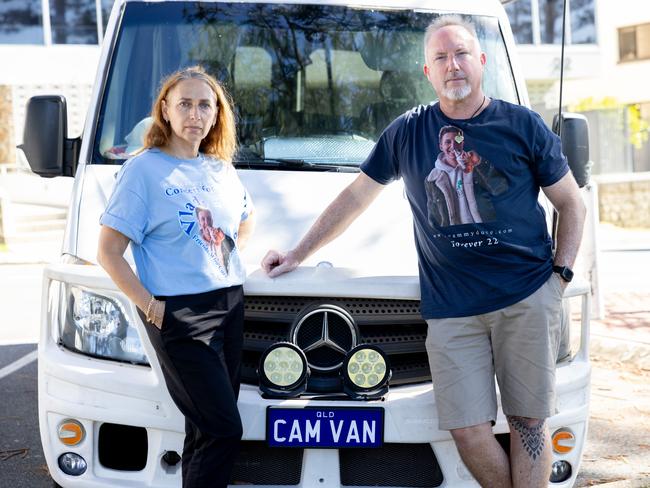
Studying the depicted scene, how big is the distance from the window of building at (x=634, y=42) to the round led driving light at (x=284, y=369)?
42012 millimetres

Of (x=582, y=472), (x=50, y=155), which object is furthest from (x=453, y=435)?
(x=50, y=155)

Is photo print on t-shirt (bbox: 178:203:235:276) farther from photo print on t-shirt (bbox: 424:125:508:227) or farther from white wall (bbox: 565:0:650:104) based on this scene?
white wall (bbox: 565:0:650:104)

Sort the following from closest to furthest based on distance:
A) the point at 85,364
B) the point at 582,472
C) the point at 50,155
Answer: the point at 85,364, the point at 50,155, the point at 582,472

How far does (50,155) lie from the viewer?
4.94 meters

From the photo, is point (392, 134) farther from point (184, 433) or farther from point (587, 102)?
point (587, 102)

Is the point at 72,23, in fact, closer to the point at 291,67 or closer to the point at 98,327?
the point at 291,67

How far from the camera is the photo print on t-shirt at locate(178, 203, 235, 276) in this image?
3.67 m

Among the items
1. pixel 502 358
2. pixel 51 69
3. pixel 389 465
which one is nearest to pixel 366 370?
pixel 389 465

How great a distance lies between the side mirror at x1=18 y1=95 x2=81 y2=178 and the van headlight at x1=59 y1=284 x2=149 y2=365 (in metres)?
1.14

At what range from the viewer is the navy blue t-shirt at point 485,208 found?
12.3 feet

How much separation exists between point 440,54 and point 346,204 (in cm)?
70

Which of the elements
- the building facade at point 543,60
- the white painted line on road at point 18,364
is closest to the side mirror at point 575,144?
the white painted line on road at point 18,364

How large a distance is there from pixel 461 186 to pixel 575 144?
4.76 feet

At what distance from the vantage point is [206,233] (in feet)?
12.1
